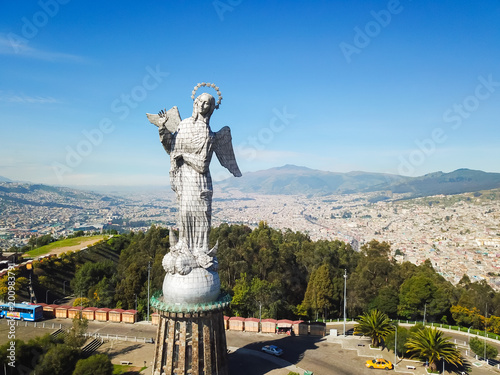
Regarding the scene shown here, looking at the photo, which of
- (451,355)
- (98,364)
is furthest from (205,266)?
(451,355)

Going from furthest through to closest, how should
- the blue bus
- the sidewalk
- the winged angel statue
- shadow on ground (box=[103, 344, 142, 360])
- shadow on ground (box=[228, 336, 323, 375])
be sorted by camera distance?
the blue bus, shadow on ground (box=[103, 344, 142, 360]), the sidewalk, shadow on ground (box=[228, 336, 323, 375]), the winged angel statue

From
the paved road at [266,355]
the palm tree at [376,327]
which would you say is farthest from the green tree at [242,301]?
the palm tree at [376,327]

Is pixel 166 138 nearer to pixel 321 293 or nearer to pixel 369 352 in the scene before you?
pixel 369 352

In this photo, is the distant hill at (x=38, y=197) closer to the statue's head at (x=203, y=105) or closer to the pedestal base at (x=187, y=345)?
the pedestal base at (x=187, y=345)

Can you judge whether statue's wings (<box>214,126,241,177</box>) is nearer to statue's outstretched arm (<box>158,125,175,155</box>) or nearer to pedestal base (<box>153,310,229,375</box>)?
statue's outstretched arm (<box>158,125,175,155</box>)

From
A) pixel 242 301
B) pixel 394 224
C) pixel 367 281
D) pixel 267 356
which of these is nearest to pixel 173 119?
pixel 267 356

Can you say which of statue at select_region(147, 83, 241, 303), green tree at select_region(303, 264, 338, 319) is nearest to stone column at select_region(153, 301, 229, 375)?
statue at select_region(147, 83, 241, 303)
